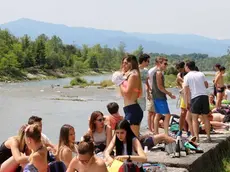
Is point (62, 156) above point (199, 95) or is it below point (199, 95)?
below

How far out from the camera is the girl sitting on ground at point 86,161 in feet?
15.2

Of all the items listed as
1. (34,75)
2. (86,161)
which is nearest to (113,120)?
(86,161)

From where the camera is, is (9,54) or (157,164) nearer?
(157,164)

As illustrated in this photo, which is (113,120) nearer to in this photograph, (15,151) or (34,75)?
(15,151)

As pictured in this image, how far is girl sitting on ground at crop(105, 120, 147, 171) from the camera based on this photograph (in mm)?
5352

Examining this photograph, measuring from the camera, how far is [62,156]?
5570mm

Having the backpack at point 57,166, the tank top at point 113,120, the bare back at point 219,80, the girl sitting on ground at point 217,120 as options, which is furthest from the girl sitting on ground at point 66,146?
the bare back at point 219,80

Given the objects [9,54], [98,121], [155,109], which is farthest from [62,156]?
[9,54]

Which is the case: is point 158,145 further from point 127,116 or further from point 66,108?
point 66,108

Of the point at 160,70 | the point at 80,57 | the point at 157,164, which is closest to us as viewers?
the point at 157,164

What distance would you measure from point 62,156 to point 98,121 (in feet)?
3.84

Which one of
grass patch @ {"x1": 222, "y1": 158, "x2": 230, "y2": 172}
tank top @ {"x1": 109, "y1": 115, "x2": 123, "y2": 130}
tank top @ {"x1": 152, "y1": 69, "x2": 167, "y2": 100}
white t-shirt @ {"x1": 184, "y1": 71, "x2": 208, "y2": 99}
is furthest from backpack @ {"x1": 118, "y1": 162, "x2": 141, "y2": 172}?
tank top @ {"x1": 152, "y1": 69, "x2": 167, "y2": 100}

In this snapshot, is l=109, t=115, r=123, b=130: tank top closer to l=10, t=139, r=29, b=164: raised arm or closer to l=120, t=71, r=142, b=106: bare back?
l=120, t=71, r=142, b=106: bare back

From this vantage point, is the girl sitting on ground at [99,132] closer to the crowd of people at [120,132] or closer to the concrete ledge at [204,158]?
the crowd of people at [120,132]
